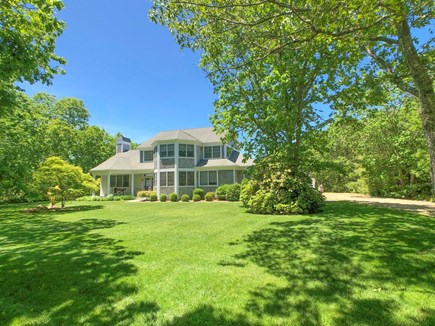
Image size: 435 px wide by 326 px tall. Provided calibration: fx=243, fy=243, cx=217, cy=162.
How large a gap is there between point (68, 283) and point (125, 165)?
25.9 meters

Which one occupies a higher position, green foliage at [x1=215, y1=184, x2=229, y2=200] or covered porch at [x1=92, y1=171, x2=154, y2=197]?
covered porch at [x1=92, y1=171, x2=154, y2=197]

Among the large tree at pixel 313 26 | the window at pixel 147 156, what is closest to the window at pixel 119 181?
the window at pixel 147 156

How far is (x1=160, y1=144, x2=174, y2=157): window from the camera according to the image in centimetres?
2536

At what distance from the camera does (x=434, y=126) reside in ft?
17.2

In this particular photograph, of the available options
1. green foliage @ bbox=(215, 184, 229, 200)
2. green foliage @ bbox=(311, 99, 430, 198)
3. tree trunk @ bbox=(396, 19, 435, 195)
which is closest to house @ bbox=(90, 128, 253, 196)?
green foliage @ bbox=(215, 184, 229, 200)

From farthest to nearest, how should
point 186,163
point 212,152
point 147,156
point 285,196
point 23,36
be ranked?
point 147,156, point 212,152, point 186,163, point 285,196, point 23,36

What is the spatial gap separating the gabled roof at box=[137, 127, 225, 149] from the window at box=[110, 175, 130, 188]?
14.0 feet

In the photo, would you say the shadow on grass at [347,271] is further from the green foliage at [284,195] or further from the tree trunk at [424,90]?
the green foliage at [284,195]

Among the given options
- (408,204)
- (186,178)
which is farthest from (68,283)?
(186,178)

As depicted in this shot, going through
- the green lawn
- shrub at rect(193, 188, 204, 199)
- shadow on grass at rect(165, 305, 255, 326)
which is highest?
shrub at rect(193, 188, 204, 199)

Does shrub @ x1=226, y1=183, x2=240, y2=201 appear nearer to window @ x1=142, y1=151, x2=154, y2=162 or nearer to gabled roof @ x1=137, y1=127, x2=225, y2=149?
gabled roof @ x1=137, y1=127, x2=225, y2=149

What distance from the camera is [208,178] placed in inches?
1010

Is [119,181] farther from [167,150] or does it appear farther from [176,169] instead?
[176,169]

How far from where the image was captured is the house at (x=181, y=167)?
2502 centimetres
